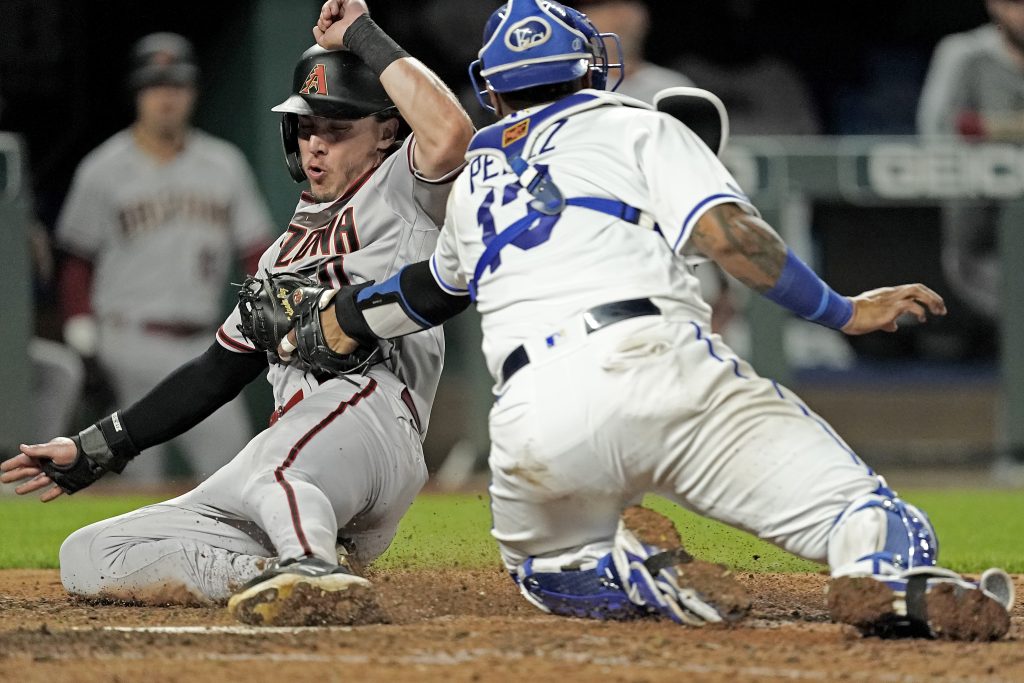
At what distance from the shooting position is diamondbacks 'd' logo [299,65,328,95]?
13.4ft

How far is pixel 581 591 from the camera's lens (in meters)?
3.34

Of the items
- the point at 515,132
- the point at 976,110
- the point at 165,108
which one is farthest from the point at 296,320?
the point at 976,110

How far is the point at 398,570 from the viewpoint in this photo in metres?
4.55

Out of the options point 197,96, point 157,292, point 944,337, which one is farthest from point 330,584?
point 944,337

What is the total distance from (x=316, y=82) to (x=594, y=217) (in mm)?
1213

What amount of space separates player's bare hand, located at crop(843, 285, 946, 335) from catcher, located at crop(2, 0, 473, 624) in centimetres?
109

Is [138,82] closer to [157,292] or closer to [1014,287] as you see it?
[157,292]

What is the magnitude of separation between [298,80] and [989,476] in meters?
6.56

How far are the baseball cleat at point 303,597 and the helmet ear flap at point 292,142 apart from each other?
1.45m

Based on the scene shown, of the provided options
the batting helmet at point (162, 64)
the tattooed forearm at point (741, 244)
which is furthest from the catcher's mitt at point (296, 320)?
the batting helmet at point (162, 64)

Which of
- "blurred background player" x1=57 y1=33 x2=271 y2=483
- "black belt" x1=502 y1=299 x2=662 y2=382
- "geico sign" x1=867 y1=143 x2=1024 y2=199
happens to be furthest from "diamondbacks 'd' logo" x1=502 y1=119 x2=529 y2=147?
"geico sign" x1=867 y1=143 x2=1024 y2=199

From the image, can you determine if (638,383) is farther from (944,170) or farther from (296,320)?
(944,170)

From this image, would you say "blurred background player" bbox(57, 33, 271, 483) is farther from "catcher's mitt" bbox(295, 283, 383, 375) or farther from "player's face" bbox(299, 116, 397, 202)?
"catcher's mitt" bbox(295, 283, 383, 375)

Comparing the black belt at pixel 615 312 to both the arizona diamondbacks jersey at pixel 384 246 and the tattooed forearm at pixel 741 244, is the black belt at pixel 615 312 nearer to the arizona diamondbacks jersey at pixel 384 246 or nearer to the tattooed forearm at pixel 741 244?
the tattooed forearm at pixel 741 244
